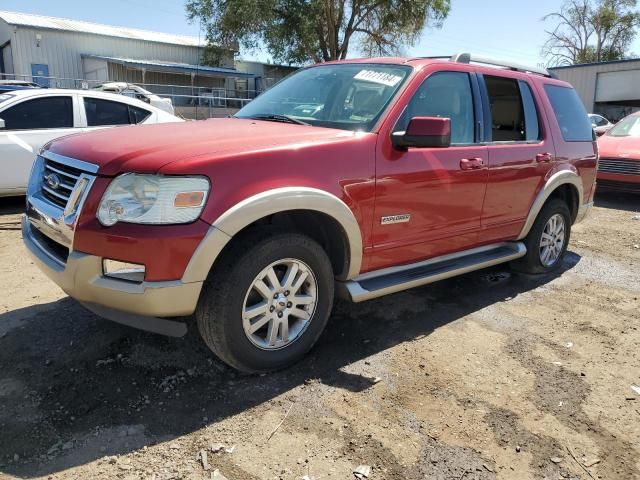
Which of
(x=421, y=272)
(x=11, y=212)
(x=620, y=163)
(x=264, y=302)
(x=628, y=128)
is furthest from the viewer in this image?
(x=628, y=128)

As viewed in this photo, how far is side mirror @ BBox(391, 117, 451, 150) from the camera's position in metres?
3.28

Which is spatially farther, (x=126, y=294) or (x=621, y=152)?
(x=621, y=152)

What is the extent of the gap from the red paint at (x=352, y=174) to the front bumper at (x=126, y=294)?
70mm

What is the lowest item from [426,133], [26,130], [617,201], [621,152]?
[617,201]

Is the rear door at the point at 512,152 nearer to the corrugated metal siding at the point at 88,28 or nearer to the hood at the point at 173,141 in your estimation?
the hood at the point at 173,141

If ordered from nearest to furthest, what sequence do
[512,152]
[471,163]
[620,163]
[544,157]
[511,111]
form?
1. [471,163]
2. [512,152]
3. [511,111]
4. [544,157]
5. [620,163]

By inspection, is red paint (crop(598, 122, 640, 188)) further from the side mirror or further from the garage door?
the garage door

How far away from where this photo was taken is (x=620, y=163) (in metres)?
9.41

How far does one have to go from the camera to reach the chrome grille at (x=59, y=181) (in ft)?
9.49

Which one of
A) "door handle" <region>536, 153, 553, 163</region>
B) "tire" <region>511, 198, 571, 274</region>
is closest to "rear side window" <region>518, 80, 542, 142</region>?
"door handle" <region>536, 153, 553, 163</region>

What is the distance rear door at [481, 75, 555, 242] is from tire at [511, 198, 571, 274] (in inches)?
14.9

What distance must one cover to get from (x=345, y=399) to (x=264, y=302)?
693 mm

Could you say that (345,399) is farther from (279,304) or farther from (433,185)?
(433,185)

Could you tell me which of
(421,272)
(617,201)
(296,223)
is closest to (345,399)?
(296,223)
